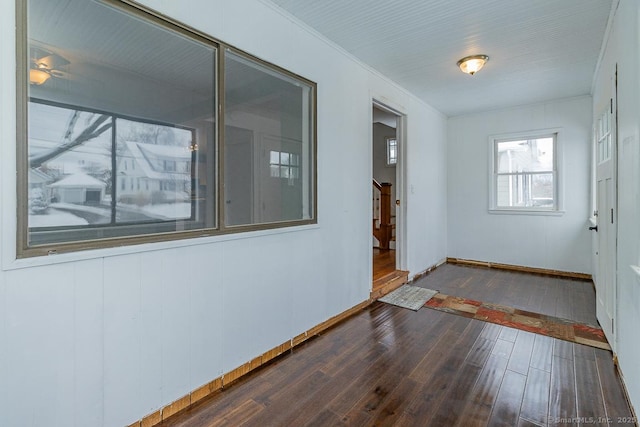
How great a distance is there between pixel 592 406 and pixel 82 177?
304 cm

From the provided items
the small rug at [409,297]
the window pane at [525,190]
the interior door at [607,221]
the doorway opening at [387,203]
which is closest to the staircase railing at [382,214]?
the doorway opening at [387,203]

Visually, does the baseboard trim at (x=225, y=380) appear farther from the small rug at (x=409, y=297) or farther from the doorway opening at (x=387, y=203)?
the doorway opening at (x=387, y=203)

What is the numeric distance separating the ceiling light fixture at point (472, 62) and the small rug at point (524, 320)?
256 centimetres

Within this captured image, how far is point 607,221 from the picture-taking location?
2604mm

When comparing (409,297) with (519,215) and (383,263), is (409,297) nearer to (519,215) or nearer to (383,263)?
(383,263)

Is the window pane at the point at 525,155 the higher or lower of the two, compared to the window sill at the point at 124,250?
higher

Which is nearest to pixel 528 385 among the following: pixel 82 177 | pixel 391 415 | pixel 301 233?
pixel 391 415

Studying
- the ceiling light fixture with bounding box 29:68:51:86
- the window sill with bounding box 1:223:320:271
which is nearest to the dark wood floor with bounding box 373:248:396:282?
the window sill with bounding box 1:223:320:271

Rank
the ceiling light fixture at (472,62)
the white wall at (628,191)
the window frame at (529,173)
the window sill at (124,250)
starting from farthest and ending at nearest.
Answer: the window frame at (529,173), the ceiling light fixture at (472,62), the white wall at (628,191), the window sill at (124,250)

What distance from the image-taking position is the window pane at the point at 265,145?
2123 mm

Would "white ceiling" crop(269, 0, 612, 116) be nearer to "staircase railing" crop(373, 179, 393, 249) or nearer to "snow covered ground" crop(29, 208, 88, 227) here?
"snow covered ground" crop(29, 208, 88, 227)

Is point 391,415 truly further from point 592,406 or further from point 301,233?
point 301,233

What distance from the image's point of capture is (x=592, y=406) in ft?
6.00

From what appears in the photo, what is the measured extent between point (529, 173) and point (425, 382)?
4.37 metres
